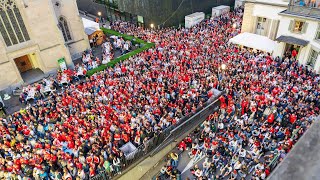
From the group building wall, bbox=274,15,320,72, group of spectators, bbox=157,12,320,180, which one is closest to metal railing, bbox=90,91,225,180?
group of spectators, bbox=157,12,320,180

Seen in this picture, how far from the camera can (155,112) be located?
18.1 meters

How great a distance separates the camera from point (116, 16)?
40438 mm

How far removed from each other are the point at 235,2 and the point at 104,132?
34.4m

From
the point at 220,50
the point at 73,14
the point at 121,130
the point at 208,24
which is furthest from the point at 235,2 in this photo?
the point at 121,130

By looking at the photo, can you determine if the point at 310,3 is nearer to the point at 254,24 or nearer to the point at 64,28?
the point at 254,24

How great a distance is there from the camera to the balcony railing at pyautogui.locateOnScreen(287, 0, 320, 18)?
21.7 metres

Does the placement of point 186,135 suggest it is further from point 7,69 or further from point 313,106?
point 7,69

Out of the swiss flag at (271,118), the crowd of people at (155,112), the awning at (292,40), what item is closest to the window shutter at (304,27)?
the awning at (292,40)

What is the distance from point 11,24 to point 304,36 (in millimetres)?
27440

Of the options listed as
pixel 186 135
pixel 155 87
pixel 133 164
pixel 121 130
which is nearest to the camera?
pixel 133 164

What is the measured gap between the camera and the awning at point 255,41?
84.1ft

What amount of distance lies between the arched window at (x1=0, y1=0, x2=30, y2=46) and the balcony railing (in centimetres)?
2567

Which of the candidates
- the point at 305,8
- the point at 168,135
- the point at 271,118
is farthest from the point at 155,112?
the point at 305,8

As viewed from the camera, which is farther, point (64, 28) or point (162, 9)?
point (162, 9)
